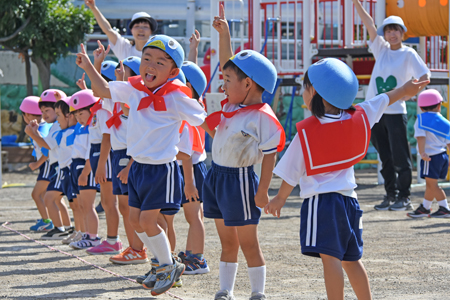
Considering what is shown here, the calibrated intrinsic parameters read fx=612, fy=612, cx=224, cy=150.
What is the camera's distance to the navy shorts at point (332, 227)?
305 centimetres

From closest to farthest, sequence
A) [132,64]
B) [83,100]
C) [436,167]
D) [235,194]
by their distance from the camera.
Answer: [235,194] → [132,64] → [83,100] → [436,167]

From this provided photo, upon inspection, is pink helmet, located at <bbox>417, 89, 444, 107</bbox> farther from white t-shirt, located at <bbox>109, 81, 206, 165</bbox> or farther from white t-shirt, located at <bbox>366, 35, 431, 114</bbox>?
white t-shirt, located at <bbox>109, 81, 206, 165</bbox>

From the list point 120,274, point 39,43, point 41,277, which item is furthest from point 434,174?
point 39,43

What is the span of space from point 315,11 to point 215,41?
181 centimetres

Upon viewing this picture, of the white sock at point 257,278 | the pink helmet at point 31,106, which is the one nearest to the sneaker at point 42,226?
the pink helmet at point 31,106

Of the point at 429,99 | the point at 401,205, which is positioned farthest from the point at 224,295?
the point at 429,99

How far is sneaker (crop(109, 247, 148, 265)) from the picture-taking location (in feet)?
15.9

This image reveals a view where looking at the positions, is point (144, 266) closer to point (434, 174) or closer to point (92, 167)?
point (92, 167)

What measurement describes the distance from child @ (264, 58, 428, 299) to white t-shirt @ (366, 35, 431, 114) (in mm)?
4582

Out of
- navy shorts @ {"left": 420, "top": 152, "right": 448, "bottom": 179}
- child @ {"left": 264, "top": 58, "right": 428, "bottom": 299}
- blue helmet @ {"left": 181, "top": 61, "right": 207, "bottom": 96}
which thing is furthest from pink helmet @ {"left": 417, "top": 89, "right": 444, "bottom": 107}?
child @ {"left": 264, "top": 58, "right": 428, "bottom": 299}

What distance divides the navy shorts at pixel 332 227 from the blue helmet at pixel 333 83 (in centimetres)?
49

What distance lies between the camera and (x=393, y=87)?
7574 millimetres

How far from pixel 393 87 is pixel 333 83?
4714 millimetres

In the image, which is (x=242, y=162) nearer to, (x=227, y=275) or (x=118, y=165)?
(x=227, y=275)
